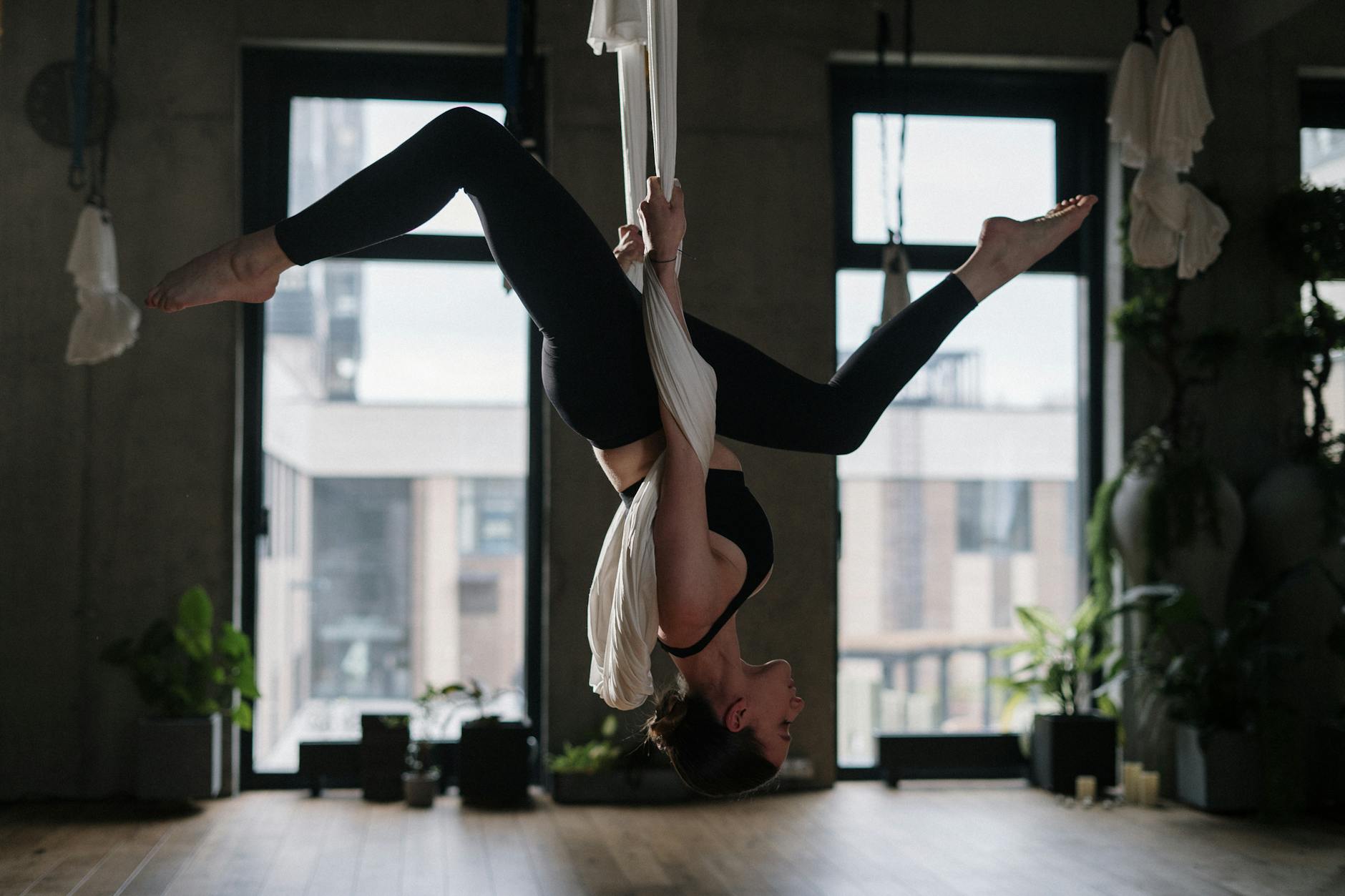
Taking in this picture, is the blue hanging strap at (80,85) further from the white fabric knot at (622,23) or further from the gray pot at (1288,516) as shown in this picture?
the gray pot at (1288,516)

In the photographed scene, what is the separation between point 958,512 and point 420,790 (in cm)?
262

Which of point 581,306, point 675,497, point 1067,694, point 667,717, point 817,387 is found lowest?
point 1067,694

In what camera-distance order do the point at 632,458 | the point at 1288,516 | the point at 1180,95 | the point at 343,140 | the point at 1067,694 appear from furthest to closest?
the point at 343,140 < the point at 1067,694 < the point at 1288,516 < the point at 1180,95 < the point at 632,458

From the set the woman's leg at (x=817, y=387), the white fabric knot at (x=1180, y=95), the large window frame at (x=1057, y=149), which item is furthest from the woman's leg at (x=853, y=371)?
the large window frame at (x=1057, y=149)

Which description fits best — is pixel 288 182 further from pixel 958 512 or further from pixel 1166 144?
pixel 1166 144

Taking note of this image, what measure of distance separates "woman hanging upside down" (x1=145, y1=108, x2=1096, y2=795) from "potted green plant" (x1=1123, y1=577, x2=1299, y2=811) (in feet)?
9.02

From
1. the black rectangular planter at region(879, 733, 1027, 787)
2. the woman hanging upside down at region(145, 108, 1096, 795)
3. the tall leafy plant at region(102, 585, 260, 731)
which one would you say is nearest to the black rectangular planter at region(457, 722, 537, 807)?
the tall leafy plant at region(102, 585, 260, 731)

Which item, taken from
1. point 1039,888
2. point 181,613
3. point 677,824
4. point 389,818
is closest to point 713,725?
point 1039,888

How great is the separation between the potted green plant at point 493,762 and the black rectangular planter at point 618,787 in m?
0.16

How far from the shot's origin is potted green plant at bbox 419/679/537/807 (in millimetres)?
4848

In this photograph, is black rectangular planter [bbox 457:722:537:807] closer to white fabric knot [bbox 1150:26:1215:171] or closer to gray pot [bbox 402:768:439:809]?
gray pot [bbox 402:768:439:809]

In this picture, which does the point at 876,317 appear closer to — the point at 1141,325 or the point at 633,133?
the point at 1141,325

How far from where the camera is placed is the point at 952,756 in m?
5.41

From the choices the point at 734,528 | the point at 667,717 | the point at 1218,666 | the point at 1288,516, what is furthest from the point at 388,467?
the point at 1288,516
